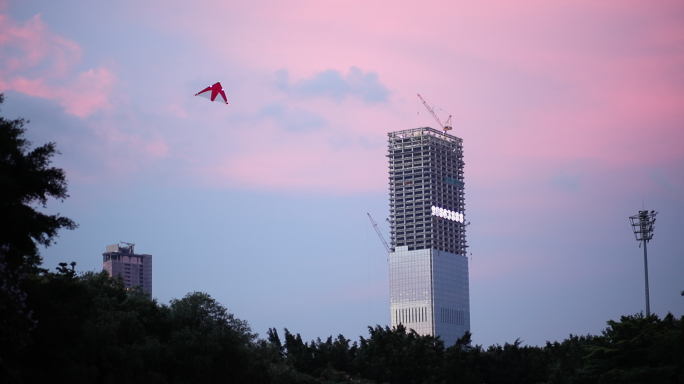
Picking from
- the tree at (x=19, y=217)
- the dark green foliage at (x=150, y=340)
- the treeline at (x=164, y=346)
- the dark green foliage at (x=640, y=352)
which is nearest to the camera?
the tree at (x=19, y=217)

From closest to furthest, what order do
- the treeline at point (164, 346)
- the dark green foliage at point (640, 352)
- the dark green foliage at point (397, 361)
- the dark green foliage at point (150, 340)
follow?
the treeline at point (164, 346), the dark green foliage at point (150, 340), the dark green foliage at point (640, 352), the dark green foliage at point (397, 361)

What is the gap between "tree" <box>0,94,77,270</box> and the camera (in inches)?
1100

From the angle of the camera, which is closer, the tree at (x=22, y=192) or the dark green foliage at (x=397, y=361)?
the tree at (x=22, y=192)

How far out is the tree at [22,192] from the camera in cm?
2794

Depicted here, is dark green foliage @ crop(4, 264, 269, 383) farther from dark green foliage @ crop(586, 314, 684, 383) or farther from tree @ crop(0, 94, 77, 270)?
dark green foliage @ crop(586, 314, 684, 383)

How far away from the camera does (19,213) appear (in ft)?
92.6

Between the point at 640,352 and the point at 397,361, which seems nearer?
the point at 640,352

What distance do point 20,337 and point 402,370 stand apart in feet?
251

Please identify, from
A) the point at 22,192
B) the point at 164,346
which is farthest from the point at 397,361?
the point at 22,192

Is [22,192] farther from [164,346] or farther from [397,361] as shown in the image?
[397,361]

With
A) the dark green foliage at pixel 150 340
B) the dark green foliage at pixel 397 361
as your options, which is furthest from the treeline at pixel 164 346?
the dark green foliage at pixel 397 361

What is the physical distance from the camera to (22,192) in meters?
29.0

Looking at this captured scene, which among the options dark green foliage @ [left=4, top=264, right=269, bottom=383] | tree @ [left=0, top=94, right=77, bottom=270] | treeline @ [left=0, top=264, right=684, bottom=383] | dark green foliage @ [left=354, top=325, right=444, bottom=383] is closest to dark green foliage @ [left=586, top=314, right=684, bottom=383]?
treeline @ [left=0, top=264, right=684, bottom=383]

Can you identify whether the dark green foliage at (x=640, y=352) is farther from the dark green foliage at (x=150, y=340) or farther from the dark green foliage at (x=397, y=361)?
the dark green foliage at (x=397, y=361)
